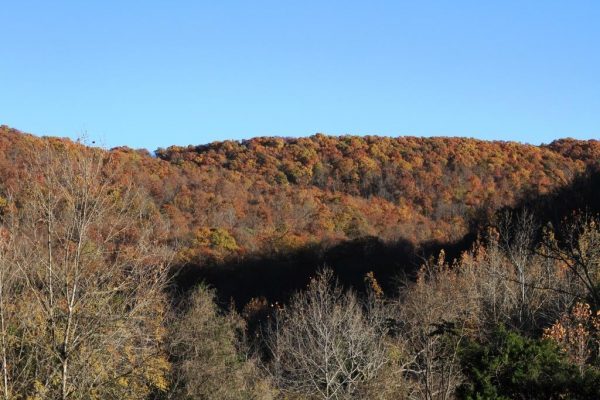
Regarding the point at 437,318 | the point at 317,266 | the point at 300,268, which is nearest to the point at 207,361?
the point at 437,318

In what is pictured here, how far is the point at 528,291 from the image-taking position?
118 feet

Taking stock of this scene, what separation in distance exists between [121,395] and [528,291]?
2580cm

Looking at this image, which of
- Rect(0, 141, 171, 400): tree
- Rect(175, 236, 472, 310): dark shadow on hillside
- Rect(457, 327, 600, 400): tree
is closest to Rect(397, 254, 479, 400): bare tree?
Rect(457, 327, 600, 400): tree

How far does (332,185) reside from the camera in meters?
94.1

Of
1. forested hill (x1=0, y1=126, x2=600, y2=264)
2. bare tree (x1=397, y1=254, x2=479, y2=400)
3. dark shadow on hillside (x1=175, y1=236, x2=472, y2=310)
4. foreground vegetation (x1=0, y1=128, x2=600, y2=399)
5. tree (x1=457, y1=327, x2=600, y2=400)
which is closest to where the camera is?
foreground vegetation (x1=0, y1=128, x2=600, y2=399)

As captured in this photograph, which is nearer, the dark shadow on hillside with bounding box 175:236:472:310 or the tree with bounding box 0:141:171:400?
the tree with bounding box 0:141:171:400

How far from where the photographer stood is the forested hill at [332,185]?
237 ft

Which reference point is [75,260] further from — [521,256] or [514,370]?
[521,256]

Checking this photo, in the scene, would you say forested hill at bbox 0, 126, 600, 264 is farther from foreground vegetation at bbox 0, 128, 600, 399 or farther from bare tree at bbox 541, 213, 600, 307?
bare tree at bbox 541, 213, 600, 307

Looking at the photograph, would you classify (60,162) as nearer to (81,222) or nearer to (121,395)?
(81,222)

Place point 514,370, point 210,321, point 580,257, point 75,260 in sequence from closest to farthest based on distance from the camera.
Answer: point 580,257 < point 75,260 < point 514,370 < point 210,321

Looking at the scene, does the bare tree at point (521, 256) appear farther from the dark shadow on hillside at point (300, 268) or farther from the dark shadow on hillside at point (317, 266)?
the dark shadow on hillside at point (300, 268)

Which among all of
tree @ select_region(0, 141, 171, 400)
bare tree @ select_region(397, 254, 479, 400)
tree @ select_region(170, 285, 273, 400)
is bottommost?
tree @ select_region(170, 285, 273, 400)

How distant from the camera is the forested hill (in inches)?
2842
